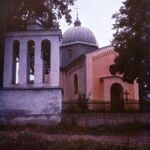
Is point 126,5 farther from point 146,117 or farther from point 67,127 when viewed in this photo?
point 67,127

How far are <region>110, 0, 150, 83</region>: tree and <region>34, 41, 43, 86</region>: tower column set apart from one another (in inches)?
227

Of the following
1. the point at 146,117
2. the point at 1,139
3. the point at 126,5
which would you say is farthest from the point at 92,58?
the point at 1,139

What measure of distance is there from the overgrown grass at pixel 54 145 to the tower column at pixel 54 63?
6.87 metres

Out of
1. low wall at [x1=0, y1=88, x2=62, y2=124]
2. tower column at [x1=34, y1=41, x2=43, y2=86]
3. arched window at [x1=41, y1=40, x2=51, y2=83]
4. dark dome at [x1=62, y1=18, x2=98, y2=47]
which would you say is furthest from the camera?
dark dome at [x1=62, y1=18, x2=98, y2=47]

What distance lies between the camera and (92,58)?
33.5 metres

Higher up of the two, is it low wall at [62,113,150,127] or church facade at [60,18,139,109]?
church facade at [60,18,139,109]

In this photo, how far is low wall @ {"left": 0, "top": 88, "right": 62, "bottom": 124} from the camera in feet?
72.5

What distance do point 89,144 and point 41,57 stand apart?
29.5 ft

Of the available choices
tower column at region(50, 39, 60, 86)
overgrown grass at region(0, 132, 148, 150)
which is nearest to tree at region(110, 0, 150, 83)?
tower column at region(50, 39, 60, 86)

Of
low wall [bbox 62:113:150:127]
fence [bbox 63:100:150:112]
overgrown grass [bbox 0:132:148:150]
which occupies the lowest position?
overgrown grass [bbox 0:132:148:150]

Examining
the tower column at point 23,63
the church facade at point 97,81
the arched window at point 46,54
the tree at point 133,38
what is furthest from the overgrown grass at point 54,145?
the church facade at point 97,81

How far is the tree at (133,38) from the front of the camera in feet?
83.0

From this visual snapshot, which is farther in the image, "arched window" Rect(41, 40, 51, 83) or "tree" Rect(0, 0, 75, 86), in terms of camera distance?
"arched window" Rect(41, 40, 51, 83)

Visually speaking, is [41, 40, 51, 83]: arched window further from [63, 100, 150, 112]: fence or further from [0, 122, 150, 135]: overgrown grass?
[0, 122, 150, 135]: overgrown grass
